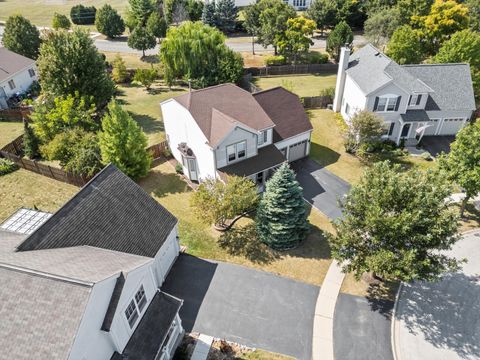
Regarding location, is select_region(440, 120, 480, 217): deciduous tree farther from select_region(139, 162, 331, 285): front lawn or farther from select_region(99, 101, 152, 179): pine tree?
select_region(99, 101, 152, 179): pine tree

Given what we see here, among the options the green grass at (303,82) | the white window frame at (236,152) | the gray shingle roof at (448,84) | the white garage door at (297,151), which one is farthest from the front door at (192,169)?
the gray shingle roof at (448,84)

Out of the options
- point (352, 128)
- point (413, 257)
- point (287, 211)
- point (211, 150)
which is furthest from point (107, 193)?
point (352, 128)

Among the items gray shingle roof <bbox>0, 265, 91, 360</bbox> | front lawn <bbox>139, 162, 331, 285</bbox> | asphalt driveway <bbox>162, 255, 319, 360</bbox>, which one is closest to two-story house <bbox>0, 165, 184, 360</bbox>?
gray shingle roof <bbox>0, 265, 91, 360</bbox>

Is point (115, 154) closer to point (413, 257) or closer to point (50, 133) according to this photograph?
point (50, 133)

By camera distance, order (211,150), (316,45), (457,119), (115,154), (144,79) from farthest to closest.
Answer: (316,45) < (144,79) < (457,119) < (115,154) < (211,150)

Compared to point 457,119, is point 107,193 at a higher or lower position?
higher

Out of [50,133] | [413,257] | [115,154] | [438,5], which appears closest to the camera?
[413,257]

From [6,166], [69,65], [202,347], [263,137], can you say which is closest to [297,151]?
[263,137]

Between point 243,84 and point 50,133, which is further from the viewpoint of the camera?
point 243,84
